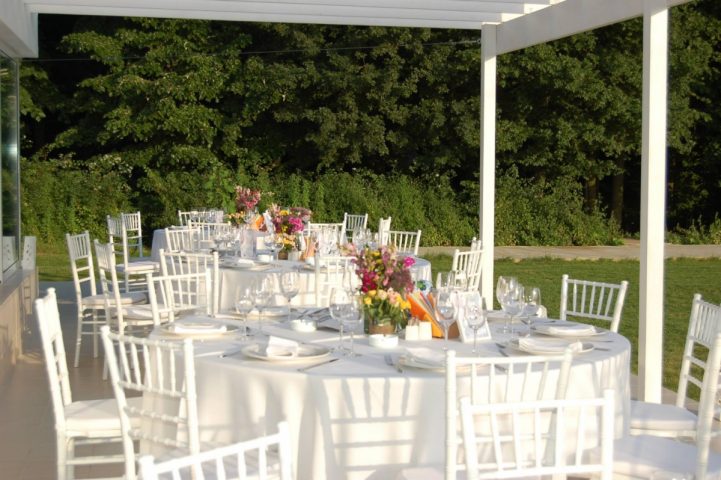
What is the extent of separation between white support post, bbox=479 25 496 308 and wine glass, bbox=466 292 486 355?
5829 mm

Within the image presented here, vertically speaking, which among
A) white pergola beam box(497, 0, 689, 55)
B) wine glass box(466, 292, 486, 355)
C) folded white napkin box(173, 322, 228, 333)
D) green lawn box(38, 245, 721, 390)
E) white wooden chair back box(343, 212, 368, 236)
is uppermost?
white pergola beam box(497, 0, 689, 55)

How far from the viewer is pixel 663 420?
4594 millimetres

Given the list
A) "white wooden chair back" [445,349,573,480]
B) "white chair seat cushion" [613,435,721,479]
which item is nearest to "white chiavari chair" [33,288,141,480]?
"white wooden chair back" [445,349,573,480]

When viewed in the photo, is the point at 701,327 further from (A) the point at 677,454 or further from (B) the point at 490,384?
(B) the point at 490,384

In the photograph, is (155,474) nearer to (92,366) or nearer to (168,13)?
(92,366)

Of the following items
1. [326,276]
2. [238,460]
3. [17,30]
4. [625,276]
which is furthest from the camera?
[625,276]

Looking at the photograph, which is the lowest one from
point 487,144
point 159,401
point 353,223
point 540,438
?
point 159,401

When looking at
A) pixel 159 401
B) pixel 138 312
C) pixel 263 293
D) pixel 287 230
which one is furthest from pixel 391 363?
pixel 287 230

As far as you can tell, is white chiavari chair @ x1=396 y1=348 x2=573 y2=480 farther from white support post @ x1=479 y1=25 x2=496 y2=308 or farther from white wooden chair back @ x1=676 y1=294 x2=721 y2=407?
white support post @ x1=479 y1=25 x2=496 y2=308

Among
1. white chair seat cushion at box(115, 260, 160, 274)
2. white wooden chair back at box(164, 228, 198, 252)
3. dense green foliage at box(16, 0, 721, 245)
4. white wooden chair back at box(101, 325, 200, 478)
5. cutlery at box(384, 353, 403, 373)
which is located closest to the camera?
white wooden chair back at box(101, 325, 200, 478)

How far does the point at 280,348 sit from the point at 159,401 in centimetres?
61

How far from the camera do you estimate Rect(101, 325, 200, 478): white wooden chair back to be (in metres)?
3.74

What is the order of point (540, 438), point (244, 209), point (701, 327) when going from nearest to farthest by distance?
point (540, 438) → point (701, 327) → point (244, 209)

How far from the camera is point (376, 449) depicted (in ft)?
12.9
